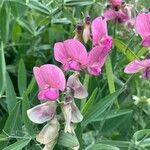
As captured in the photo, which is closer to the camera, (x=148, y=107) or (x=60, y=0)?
(x=60, y=0)

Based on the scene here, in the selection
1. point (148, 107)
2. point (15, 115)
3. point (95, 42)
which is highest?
point (95, 42)

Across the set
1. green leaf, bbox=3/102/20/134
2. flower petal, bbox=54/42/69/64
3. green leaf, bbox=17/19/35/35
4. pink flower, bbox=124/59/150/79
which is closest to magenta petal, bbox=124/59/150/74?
pink flower, bbox=124/59/150/79

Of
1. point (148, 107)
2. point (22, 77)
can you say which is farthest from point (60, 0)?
point (148, 107)

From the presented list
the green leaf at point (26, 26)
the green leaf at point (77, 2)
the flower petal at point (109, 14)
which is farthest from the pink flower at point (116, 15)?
the green leaf at point (26, 26)

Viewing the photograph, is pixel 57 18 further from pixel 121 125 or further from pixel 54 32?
pixel 121 125

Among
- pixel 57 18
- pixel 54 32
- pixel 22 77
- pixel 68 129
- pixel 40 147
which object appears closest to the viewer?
pixel 68 129

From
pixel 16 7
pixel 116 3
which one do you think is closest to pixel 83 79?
pixel 116 3

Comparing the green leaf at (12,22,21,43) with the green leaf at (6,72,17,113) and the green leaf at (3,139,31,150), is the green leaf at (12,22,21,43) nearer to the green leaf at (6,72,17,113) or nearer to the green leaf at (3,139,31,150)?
the green leaf at (6,72,17,113)
